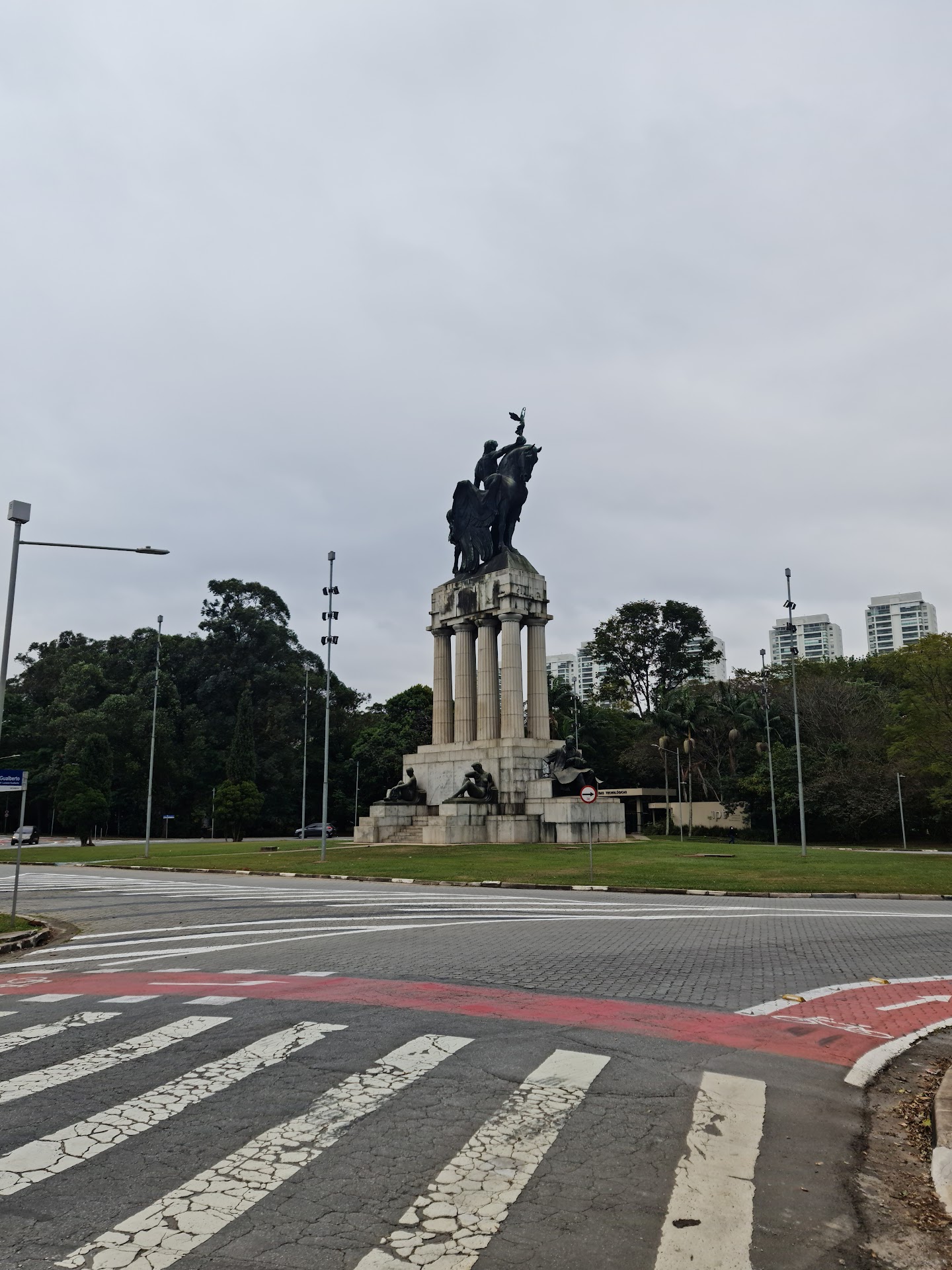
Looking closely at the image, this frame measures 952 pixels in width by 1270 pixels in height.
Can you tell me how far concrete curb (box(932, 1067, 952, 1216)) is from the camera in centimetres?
462

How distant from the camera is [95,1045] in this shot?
7082 mm

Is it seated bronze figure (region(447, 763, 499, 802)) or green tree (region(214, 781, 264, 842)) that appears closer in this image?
seated bronze figure (region(447, 763, 499, 802))

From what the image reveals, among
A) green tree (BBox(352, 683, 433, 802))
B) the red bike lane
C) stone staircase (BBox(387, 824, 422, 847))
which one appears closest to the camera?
the red bike lane

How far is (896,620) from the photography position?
512 ft

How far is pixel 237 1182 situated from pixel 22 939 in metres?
11.3

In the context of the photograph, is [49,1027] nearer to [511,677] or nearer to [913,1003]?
[913,1003]

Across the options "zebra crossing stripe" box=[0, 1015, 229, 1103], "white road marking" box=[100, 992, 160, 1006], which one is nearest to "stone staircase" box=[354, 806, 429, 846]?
"white road marking" box=[100, 992, 160, 1006]

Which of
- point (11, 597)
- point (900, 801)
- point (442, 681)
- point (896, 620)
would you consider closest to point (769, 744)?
point (900, 801)

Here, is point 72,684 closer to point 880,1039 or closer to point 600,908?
point 600,908

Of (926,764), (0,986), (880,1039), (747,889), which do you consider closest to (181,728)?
(926,764)

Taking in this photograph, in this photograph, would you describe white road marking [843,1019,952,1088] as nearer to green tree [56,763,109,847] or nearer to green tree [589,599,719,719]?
green tree [56,763,109,847]

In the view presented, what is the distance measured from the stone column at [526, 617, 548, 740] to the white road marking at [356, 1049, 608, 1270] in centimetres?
4195

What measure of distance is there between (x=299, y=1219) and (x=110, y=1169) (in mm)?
1174

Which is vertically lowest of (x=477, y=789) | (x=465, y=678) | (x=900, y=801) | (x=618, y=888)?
(x=618, y=888)
